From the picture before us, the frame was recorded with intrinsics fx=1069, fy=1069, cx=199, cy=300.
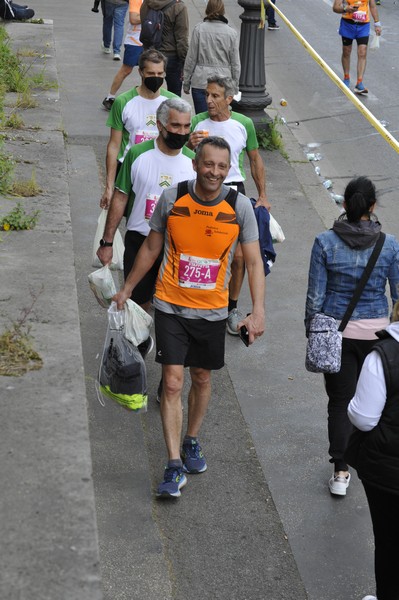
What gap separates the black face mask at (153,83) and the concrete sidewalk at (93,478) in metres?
1.01

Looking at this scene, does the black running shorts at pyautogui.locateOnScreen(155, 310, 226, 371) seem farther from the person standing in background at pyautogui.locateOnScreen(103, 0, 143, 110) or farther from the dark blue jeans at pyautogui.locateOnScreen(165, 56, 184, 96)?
the person standing in background at pyautogui.locateOnScreen(103, 0, 143, 110)

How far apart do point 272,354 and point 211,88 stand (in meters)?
1.93

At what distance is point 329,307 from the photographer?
5742mm

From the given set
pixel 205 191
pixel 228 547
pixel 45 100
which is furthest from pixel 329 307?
pixel 45 100

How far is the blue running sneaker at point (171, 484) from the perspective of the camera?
5695 millimetres

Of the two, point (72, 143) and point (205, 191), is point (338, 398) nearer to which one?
point (205, 191)

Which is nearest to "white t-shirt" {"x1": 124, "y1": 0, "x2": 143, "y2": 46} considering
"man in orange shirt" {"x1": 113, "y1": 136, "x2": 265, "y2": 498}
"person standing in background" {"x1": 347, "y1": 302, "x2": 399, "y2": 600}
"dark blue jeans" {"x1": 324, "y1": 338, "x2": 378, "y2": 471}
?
"man in orange shirt" {"x1": 113, "y1": 136, "x2": 265, "y2": 498}

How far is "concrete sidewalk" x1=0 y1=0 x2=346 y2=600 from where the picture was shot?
363cm

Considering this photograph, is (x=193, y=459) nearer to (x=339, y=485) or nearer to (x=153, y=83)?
(x=339, y=485)

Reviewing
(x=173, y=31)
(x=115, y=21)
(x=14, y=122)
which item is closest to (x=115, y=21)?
(x=115, y=21)

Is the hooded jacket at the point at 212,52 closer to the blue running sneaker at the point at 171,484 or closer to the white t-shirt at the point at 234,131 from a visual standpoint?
the white t-shirt at the point at 234,131

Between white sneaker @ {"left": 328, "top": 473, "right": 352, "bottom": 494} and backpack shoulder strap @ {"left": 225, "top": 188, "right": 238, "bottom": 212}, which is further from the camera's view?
white sneaker @ {"left": 328, "top": 473, "right": 352, "bottom": 494}

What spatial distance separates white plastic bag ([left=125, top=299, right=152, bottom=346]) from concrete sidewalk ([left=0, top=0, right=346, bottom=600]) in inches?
12.7

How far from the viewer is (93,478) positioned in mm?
5832
